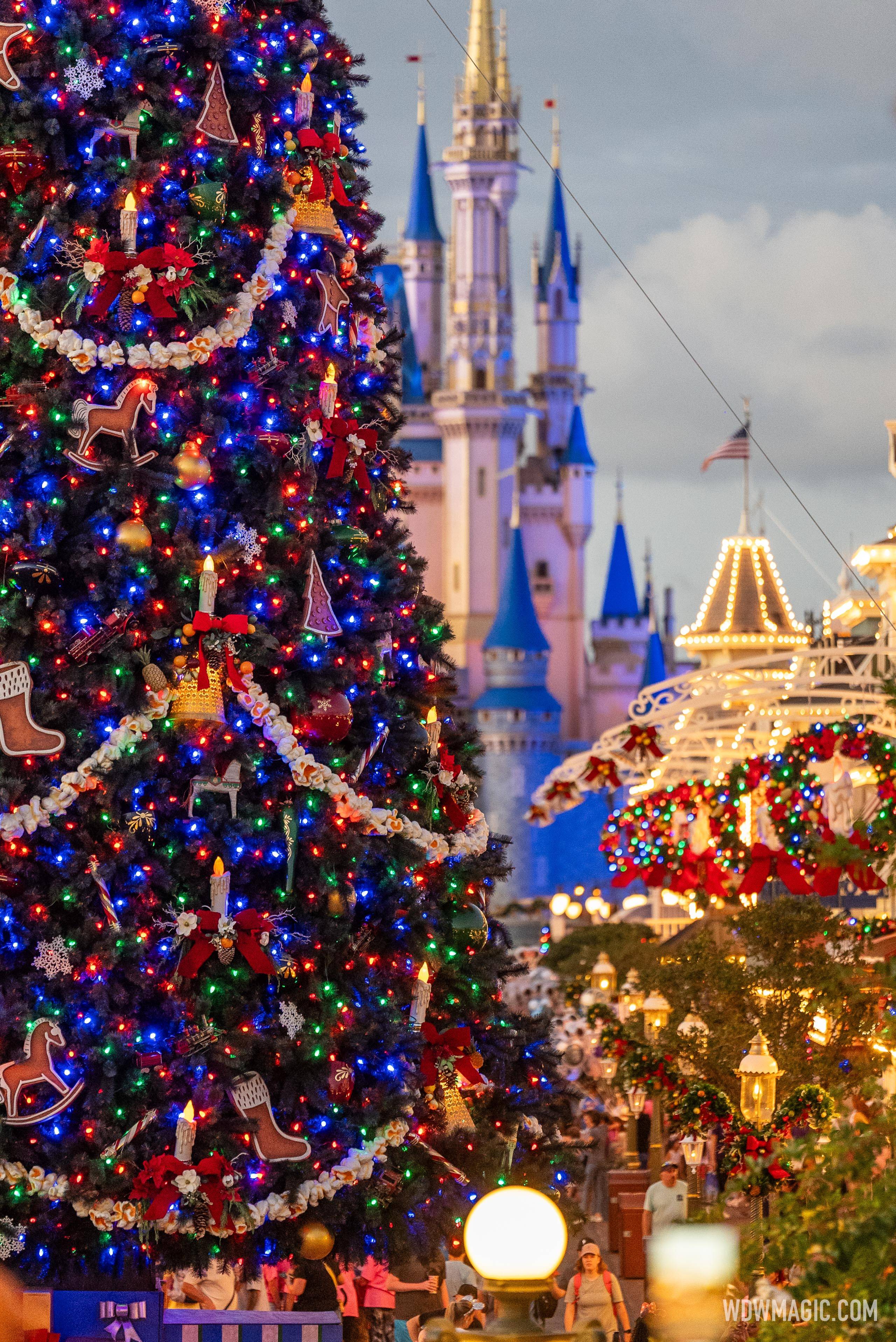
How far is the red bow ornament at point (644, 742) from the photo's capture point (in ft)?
56.4

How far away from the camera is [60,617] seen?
793 centimetres

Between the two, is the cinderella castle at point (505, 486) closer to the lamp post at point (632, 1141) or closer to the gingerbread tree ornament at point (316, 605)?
the lamp post at point (632, 1141)

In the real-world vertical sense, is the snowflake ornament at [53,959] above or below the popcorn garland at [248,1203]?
above

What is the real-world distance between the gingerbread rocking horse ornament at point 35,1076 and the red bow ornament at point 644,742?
32.2ft

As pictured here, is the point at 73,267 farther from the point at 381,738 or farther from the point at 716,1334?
the point at 716,1334

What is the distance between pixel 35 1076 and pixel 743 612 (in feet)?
87.6

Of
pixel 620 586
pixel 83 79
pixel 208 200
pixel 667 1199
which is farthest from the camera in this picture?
pixel 620 586

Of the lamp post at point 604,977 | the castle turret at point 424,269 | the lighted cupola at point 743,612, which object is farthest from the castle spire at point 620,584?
the lamp post at point 604,977

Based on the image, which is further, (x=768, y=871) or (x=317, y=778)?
(x=768, y=871)

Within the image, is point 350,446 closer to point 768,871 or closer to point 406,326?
point 768,871

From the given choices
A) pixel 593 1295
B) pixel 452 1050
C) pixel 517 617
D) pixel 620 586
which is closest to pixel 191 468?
pixel 452 1050

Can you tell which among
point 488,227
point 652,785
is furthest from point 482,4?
point 652,785

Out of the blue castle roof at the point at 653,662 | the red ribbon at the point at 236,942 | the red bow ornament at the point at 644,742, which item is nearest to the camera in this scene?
the red ribbon at the point at 236,942

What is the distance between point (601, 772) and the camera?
1741 cm
